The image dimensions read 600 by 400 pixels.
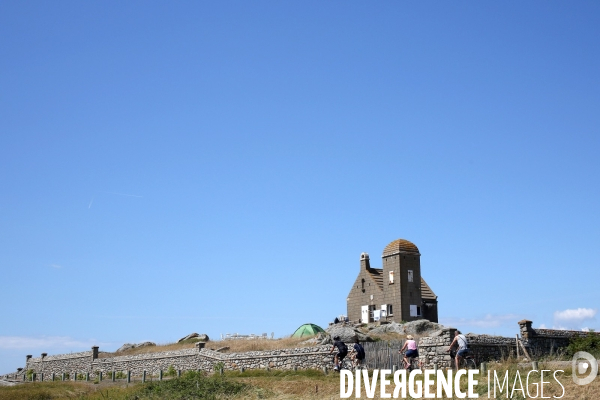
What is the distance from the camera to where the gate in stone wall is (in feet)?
91.5

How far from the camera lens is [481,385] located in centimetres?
2036

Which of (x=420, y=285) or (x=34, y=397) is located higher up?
(x=420, y=285)

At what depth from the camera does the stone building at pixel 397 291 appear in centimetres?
5369

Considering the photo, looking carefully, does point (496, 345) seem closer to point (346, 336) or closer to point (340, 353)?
point (340, 353)

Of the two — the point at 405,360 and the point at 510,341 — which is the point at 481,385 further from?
the point at 510,341

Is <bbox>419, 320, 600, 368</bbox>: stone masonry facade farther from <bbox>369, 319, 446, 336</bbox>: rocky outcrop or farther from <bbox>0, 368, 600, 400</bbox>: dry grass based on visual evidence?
<bbox>369, 319, 446, 336</bbox>: rocky outcrop

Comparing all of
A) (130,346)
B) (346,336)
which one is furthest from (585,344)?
(130,346)

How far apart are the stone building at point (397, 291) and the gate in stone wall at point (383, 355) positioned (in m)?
24.8

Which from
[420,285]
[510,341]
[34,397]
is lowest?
[34,397]

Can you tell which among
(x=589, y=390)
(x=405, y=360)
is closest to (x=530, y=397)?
(x=589, y=390)

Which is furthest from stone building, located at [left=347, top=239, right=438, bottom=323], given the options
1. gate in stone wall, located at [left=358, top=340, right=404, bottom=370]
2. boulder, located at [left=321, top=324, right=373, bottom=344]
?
gate in stone wall, located at [left=358, top=340, right=404, bottom=370]

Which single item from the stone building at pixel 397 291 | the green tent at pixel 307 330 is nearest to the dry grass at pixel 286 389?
the green tent at pixel 307 330

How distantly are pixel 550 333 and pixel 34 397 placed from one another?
957 inches

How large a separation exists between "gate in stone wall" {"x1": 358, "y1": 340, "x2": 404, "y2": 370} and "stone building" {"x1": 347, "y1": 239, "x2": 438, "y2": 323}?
24.8 metres
